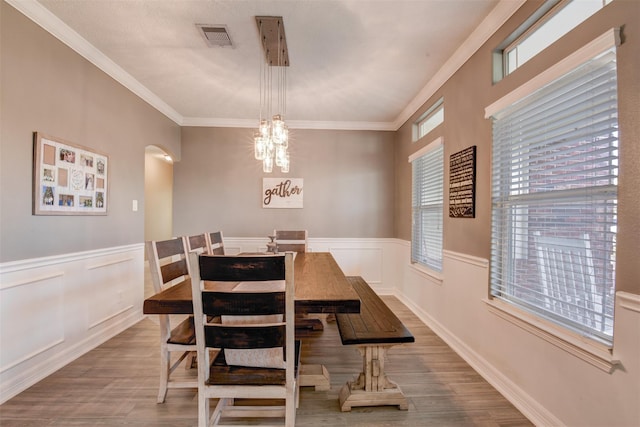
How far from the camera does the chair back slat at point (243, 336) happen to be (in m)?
1.28

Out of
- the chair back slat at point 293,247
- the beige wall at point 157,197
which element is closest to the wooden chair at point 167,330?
the chair back slat at point 293,247

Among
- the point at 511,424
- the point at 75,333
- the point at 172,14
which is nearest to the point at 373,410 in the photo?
the point at 511,424

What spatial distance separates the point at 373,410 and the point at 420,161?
2861 millimetres

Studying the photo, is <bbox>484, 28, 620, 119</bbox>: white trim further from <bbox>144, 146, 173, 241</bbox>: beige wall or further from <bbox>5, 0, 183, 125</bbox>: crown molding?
<bbox>144, 146, 173, 241</bbox>: beige wall

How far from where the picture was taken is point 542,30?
5.92ft

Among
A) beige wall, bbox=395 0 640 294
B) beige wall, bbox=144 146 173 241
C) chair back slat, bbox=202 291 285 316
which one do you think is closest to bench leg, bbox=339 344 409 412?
chair back slat, bbox=202 291 285 316

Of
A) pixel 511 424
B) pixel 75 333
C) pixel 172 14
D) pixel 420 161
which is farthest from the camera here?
pixel 420 161

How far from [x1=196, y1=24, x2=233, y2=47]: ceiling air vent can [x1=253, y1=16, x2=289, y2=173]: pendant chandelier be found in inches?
11.1

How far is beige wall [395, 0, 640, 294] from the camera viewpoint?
4.01 feet

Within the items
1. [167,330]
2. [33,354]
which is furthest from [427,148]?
[33,354]

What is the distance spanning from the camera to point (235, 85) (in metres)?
3.25

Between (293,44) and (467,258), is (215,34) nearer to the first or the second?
(293,44)

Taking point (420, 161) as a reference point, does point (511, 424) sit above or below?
below

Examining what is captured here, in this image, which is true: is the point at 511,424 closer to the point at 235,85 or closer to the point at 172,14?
the point at 172,14
